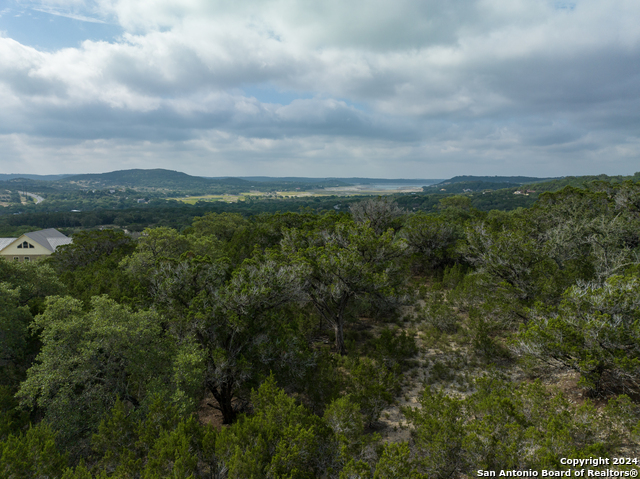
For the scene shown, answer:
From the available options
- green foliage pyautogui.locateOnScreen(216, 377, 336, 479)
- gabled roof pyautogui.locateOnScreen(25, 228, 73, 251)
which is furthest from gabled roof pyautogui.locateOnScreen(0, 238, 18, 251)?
green foliage pyautogui.locateOnScreen(216, 377, 336, 479)

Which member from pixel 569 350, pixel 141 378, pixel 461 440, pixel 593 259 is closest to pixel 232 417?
pixel 141 378

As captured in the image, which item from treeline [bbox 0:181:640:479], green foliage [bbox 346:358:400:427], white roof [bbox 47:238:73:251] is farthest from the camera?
white roof [bbox 47:238:73:251]

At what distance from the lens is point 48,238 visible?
5075 centimetres

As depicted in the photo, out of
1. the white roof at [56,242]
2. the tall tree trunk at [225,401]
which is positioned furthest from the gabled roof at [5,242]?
the tall tree trunk at [225,401]

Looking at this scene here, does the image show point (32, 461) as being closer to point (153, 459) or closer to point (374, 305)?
point (153, 459)

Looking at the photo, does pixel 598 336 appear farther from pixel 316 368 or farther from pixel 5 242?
pixel 5 242

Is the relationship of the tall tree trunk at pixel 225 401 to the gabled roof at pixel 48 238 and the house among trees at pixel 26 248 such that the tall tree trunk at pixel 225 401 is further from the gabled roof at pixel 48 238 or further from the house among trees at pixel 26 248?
the gabled roof at pixel 48 238

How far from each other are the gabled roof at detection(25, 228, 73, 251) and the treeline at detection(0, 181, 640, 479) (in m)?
41.6

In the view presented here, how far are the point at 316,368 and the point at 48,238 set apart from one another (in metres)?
61.1

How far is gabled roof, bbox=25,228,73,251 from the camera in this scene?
156ft

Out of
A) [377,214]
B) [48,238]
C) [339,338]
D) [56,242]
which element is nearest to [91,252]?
[56,242]

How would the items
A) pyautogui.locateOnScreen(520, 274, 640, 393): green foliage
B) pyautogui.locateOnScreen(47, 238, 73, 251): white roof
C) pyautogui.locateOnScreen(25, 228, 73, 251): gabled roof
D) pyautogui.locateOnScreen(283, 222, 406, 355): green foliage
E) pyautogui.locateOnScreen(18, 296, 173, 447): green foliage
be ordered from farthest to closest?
pyautogui.locateOnScreen(47, 238, 73, 251): white roof, pyautogui.locateOnScreen(25, 228, 73, 251): gabled roof, pyautogui.locateOnScreen(283, 222, 406, 355): green foliage, pyautogui.locateOnScreen(520, 274, 640, 393): green foliage, pyautogui.locateOnScreen(18, 296, 173, 447): green foliage

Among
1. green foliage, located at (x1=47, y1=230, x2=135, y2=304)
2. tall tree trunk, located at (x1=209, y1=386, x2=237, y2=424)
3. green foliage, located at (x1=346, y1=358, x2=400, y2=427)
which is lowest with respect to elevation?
tall tree trunk, located at (x1=209, y1=386, x2=237, y2=424)

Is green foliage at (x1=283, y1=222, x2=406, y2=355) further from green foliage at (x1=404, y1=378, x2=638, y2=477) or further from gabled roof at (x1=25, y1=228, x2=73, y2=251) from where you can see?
gabled roof at (x1=25, y1=228, x2=73, y2=251)
